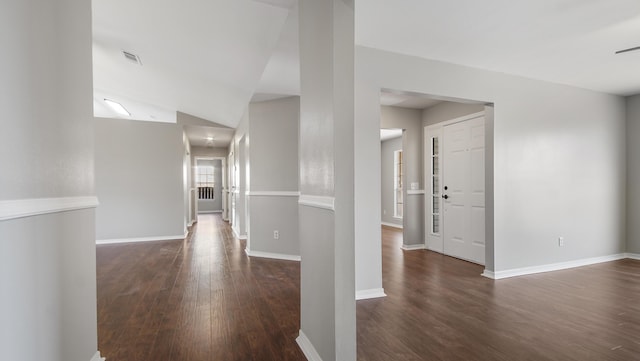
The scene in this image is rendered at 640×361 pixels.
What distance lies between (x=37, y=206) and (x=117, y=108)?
723cm

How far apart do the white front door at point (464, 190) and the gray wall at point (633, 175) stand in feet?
7.99

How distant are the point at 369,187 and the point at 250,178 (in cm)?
249

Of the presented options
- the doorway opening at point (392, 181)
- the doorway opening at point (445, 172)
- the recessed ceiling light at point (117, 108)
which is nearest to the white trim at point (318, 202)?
Answer: the doorway opening at point (445, 172)

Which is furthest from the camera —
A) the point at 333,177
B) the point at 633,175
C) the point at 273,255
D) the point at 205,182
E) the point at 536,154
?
the point at 205,182

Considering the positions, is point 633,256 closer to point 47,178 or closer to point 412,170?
point 412,170

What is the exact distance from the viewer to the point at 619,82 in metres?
4.12

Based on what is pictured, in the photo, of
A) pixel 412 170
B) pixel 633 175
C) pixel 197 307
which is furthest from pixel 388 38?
pixel 633 175

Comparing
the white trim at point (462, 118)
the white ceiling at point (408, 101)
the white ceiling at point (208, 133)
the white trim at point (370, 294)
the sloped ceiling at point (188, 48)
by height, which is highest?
the sloped ceiling at point (188, 48)

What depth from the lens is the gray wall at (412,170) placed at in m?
5.50

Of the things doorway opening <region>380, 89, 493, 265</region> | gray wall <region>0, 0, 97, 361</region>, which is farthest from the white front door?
gray wall <region>0, 0, 97, 361</region>

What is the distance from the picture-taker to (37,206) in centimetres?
131

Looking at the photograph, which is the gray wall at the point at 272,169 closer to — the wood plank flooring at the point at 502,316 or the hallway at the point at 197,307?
the hallway at the point at 197,307

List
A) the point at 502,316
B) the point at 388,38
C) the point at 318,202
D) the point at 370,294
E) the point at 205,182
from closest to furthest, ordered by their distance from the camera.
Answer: the point at 318,202
the point at 502,316
the point at 388,38
the point at 370,294
the point at 205,182

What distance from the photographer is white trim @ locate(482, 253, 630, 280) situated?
376cm
